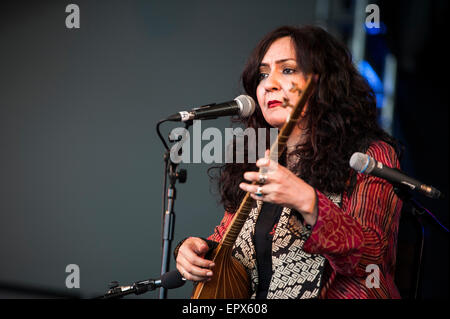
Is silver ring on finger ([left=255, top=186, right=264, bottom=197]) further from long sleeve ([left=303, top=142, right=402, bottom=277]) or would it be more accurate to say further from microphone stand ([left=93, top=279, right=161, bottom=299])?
microphone stand ([left=93, top=279, right=161, bottom=299])

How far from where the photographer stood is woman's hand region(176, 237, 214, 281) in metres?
1.47

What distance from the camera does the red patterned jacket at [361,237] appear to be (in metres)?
1.18

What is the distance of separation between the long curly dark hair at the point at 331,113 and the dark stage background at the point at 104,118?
137cm

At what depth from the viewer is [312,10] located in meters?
3.14

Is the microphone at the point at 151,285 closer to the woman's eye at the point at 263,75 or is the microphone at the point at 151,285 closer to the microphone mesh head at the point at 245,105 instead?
the microphone mesh head at the point at 245,105

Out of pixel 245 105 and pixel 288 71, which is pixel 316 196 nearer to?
pixel 245 105

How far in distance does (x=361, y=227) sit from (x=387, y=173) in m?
0.18

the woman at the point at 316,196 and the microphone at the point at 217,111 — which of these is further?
the microphone at the point at 217,111

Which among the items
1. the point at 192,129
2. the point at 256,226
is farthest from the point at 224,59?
the point at 256,226

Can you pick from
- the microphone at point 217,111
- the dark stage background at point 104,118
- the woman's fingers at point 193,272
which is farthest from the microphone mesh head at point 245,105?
the dark stage background at point 104,118

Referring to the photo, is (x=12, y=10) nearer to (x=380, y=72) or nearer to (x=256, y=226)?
(x=256, y=226)

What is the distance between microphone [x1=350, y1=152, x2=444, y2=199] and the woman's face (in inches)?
16.2

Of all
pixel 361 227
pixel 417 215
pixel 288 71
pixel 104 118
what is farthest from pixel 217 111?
pixel 104 118

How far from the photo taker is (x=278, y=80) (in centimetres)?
163
